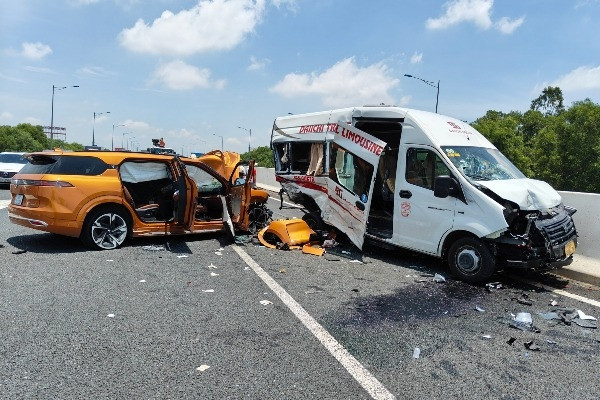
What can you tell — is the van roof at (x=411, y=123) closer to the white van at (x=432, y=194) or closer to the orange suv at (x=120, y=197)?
the white van at (x=432, y=194)

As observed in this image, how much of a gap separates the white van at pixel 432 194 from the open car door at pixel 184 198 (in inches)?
90.6

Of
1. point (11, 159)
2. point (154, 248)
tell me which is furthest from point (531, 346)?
point (11, 159)

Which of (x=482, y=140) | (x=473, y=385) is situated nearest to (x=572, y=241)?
(x=482, y=140)

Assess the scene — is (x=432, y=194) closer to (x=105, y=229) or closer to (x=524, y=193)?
(x=524, y=193)

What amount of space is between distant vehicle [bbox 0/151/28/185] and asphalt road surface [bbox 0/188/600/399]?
13289mm

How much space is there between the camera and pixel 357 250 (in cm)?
848

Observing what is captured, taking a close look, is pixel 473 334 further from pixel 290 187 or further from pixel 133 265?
pixel 290 187

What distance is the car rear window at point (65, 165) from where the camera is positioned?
7441mm

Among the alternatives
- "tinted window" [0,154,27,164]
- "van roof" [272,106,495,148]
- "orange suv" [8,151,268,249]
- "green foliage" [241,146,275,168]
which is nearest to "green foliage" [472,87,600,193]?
"van roof" [272,106,495,148]

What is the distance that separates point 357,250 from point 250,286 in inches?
123

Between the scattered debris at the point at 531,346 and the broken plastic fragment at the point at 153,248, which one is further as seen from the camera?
the broken plastic fragment at the point at 153,248

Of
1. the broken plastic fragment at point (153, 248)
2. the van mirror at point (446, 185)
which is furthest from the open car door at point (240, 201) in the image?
the van mirror at point (446, 185)

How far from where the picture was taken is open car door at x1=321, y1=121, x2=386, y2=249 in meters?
7.45

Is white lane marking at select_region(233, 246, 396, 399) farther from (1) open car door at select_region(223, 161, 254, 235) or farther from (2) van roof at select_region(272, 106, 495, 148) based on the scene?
(2) van roof at select_region(272, 106, 495, 148)
